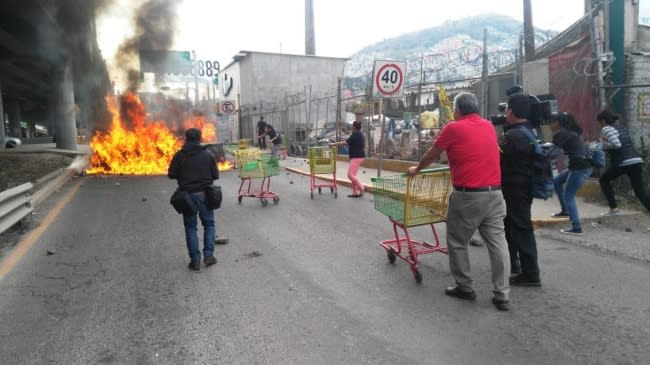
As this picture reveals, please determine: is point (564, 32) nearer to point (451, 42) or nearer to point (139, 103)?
point (139, 103)

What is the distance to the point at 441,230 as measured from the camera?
7219 millimetres

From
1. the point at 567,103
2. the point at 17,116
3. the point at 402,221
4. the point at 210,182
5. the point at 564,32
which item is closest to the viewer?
the point at 402,221

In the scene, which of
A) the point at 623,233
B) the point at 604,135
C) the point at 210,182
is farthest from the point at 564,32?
the point at 210,182

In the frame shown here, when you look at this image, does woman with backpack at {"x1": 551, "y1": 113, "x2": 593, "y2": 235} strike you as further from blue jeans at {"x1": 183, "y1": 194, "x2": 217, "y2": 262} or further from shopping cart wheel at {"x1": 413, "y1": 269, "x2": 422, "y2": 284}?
blue jeans at {"x1": 183, "y1": 194, "x2": 217, "y2": 262}

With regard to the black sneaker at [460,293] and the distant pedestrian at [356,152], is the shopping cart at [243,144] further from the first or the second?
the black sneaker at [460,293]

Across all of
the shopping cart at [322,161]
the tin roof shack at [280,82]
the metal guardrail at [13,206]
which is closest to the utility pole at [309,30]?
the tin roof shack at [280,82]

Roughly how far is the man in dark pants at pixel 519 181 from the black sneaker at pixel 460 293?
0.75 meters

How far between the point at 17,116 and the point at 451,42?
74.8 m

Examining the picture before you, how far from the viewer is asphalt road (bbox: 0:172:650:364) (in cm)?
342

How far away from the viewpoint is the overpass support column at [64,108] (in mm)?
23219

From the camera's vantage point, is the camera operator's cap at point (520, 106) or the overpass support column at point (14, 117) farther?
the overpass support column at point (14, 117)

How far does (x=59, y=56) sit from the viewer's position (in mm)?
20641

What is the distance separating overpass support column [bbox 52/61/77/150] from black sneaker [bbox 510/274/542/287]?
23.9 meters

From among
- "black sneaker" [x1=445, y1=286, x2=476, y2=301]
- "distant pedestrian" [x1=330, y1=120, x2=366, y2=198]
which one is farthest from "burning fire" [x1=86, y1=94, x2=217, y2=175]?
"black sneaker" [x1=445, y1=286, x2=476, y2=301]
